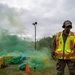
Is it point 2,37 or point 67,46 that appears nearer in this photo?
point 67,46

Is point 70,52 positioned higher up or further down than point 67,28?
further down

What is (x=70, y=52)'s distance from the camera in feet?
22.5

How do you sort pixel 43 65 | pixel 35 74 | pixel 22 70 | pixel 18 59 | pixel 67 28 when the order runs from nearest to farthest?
pixel 67 28
pixel 35 74
pixel 22 70
pixel 43 65
pixel 18 59

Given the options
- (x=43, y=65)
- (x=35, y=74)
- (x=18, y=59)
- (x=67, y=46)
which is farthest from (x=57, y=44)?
(x=18, y=59)

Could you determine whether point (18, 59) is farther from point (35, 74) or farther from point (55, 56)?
point (55, 56)

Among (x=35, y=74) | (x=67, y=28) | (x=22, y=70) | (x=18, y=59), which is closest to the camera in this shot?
(x=67, y=28)

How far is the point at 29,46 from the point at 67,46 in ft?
63.5

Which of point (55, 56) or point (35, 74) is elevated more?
point (55, 56)

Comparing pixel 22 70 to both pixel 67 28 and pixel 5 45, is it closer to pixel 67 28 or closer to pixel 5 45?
pixel 67 28

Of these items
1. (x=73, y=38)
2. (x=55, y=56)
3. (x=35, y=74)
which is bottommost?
(x=35, y=74)

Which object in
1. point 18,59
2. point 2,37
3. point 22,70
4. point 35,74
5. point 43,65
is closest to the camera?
point 35,74

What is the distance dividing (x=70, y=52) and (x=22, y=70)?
807cm

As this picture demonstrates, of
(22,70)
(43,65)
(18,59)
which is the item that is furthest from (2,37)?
(22,70)

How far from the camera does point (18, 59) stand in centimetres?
1911
